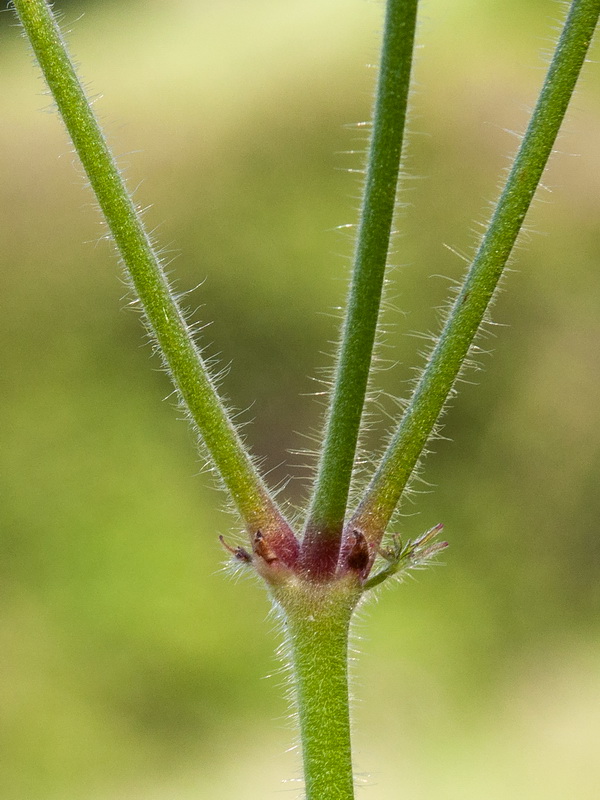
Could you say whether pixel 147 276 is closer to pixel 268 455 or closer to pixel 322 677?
pixel 322 677

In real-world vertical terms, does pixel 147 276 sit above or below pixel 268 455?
below

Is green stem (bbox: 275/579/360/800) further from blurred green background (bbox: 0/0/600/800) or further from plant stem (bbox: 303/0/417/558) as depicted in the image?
blurred green background (bbox: 0/0/600/800)

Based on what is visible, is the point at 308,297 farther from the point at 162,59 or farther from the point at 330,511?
the point at 330,511

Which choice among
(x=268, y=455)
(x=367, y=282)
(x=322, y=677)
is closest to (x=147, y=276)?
(x=367, y=282)

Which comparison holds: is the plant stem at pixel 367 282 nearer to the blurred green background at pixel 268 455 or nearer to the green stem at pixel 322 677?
the green stem at pixel 322 677

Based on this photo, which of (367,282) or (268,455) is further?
(268,455)

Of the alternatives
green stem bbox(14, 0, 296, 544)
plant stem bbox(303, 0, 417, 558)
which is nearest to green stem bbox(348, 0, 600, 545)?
plant stem bbox(303, 0, 417, 558)
